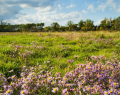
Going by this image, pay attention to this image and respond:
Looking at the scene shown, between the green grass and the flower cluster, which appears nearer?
the flower cluster

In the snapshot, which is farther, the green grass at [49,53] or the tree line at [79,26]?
the tree line at [79,26]

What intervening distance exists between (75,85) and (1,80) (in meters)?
1.96

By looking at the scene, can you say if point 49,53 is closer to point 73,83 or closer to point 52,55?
point 52,55

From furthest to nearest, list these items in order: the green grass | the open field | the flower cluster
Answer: the green grass < the open field < the flower cluster

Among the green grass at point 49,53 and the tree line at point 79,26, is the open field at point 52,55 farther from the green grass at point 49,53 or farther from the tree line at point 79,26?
the tree line at point 79,26

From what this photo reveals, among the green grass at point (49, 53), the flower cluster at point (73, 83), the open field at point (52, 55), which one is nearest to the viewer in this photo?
the flower cluster at point (73, 83)

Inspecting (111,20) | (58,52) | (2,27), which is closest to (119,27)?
(111,20)

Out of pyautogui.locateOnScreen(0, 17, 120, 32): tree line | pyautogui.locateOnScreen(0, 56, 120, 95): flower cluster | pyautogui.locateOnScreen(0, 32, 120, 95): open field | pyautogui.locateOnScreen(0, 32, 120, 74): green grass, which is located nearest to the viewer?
pyautogui.locateOnScreen(0, 56, 120, 95): flower cluster

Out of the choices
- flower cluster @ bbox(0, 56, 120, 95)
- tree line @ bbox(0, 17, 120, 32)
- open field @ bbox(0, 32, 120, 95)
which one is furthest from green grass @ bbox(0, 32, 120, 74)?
tree line @ bbox(0, 17, 120, 32)

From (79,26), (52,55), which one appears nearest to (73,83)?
(52,55)

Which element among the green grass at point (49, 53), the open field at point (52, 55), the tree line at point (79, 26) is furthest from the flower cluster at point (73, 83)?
the tree line at point (79, 26)

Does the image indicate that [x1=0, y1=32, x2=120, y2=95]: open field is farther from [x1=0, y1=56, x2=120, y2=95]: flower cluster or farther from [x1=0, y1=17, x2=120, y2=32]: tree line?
[x1=0, y1=17, x2=120, y2=32]: tree line

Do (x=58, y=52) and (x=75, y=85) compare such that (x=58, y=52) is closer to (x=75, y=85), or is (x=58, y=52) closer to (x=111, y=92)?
(x=75, y=85)

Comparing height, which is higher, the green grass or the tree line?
the tree line
